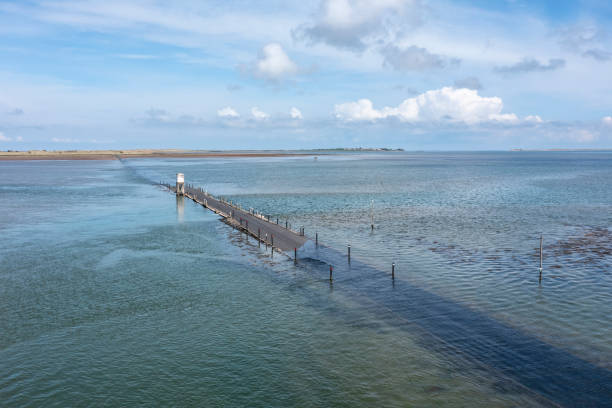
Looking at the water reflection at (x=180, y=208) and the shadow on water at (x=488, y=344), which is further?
the water reflection at (x=180, y=208)

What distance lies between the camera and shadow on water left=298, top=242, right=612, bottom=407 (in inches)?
888

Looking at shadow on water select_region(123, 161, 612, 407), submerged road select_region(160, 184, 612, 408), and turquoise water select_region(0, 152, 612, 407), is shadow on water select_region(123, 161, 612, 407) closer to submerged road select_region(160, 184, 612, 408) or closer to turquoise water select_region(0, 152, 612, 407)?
submerged road select_region(160, 184, 612, 408)

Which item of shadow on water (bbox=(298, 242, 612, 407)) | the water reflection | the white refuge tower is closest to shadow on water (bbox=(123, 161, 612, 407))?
shadow on water (bbox=(298, 242, 612, 407))

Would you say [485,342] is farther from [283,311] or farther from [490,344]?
[283,311]

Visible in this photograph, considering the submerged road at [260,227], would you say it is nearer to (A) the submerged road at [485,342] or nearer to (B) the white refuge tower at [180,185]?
(A) the submerged road at [485,342]

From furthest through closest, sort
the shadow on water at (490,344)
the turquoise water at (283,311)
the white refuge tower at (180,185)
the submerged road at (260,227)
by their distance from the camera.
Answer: the white refuge tower at (180,185)
the submerged road at (260,227)
the turquoise water at (283,311)
the shadow on water at (490,344)

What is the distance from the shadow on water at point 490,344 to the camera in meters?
22.5

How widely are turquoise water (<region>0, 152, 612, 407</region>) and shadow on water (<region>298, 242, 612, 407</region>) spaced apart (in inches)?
10.0

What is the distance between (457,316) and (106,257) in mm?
36625

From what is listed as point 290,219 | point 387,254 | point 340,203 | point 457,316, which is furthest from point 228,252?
point 340,203

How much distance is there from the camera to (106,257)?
155 feet

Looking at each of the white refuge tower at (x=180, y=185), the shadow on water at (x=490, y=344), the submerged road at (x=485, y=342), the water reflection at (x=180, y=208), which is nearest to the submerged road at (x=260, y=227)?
the water reflection at (x=180, y=208)

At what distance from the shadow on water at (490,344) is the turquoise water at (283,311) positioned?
25 centimetres

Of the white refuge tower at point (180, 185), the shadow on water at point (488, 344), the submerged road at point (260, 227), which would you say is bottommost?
the shadow on water at point (488, 344)
